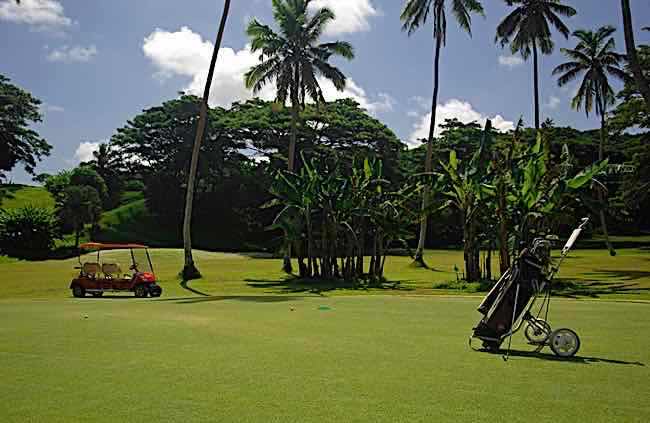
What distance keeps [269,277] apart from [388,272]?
7.22m

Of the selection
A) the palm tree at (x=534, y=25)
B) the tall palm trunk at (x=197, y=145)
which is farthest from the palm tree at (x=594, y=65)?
the tall palm trunk at (x=197, y=145)

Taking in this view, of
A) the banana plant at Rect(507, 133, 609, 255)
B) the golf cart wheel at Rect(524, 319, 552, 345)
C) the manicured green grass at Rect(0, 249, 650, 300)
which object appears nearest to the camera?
the golf cart wheel at Rect(524, 319, 552, 345)

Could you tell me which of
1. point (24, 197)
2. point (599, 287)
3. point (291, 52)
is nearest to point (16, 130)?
point (24, 197)

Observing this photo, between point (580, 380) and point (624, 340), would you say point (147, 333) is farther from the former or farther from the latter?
point (624, 340)

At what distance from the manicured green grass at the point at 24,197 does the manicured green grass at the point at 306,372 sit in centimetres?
5845

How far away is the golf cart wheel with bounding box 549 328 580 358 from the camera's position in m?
8.46

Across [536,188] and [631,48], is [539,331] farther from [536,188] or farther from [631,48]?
[631,48]

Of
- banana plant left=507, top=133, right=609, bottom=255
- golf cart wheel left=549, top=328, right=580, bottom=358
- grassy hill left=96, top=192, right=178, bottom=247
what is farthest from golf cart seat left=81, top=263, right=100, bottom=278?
grassy hill left=96, top=192, right=178, bottom=247

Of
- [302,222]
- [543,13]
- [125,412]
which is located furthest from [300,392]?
[543,13]

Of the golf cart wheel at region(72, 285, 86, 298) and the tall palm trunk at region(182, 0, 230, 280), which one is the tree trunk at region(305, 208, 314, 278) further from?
the golf cart wheel at region(72, 285, 86, 298)

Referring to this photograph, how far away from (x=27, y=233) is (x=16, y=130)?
16910 millimetres

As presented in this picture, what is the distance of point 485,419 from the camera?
5.45 metres

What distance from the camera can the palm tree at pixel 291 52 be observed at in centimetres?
3497

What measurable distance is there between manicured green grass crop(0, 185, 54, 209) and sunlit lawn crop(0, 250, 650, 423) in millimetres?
56444
